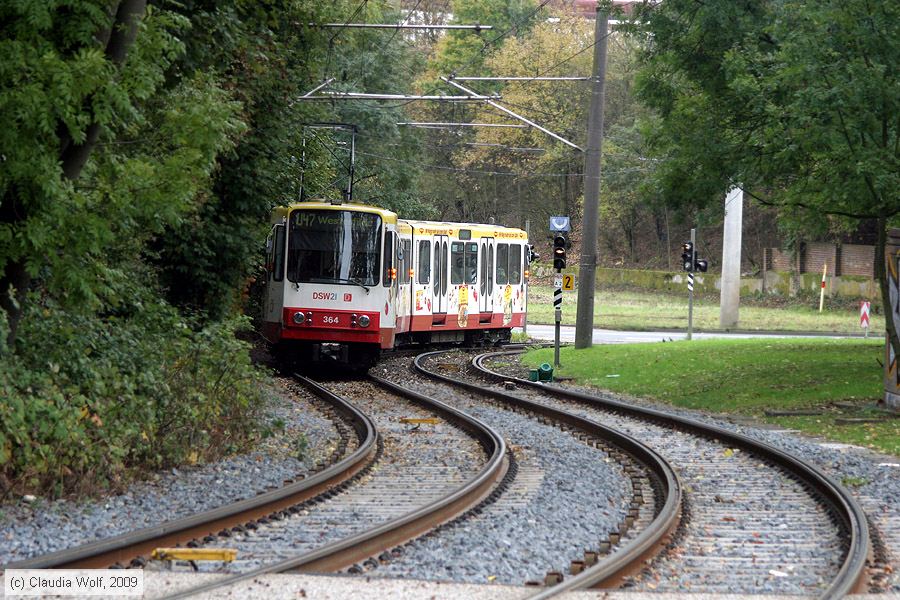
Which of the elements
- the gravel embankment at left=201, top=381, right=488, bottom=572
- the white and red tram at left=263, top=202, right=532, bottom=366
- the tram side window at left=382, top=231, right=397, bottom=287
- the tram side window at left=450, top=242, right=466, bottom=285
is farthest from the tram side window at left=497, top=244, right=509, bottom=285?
the gravel embankment at left=201, top=381, right=488, bottom=572

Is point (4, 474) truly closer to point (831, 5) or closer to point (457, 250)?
point (831, 5)

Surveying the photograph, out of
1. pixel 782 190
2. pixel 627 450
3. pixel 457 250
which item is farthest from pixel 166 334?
pixel 457 250

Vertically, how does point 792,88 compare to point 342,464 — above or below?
above

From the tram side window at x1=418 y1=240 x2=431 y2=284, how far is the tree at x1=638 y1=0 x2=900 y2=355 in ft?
22.8

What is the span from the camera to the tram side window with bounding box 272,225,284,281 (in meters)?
24.3

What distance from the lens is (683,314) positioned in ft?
172

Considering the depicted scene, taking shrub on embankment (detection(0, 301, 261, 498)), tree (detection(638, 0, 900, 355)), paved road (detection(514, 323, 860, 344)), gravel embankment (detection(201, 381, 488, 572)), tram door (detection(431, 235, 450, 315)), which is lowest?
paved road (detection(514, 323, 860, 344))

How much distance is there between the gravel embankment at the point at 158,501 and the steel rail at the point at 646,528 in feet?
11.1

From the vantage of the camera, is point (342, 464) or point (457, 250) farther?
point (457, 250)

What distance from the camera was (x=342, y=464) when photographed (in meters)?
12.4

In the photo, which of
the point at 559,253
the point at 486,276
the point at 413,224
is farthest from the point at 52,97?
the point at 486,276

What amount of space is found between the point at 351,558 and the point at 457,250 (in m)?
23.6

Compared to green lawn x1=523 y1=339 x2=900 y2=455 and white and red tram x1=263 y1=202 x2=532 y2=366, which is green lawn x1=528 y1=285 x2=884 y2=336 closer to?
green lawn x1=523 y1=339 x2=900 y2=455

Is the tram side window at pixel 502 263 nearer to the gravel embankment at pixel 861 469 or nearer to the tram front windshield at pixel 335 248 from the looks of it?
the tram front windshield at pixel 335 248
